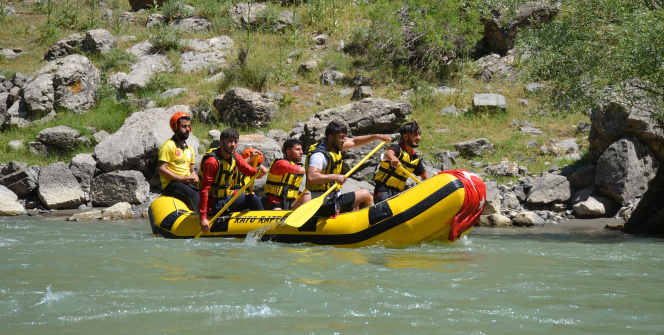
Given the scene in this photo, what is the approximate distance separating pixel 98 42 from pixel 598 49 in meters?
13.2

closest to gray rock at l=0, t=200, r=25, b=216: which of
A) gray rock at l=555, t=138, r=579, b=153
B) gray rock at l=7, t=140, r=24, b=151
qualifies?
gray rock at l=7, t=140, r=24, b=151

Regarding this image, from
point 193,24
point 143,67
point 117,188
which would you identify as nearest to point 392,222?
point 117,188

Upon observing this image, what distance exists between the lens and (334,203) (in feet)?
20.0

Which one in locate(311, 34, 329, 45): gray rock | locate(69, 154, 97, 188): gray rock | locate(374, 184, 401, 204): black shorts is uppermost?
locate(311, 34, 329, 45): gray rock

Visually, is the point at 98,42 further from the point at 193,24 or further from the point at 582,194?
the point at 582,194

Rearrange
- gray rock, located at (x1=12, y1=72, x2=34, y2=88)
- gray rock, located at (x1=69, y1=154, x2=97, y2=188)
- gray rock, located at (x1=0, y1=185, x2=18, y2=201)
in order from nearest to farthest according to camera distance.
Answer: gray rock, located at (x1=0, y1=185, x2=18, y2=201) < gray rock, located at (x1=69, y1=154, x2=97, y2=188) < gray rock, located at (x1=12, y1=72, x2=34, y2=88)

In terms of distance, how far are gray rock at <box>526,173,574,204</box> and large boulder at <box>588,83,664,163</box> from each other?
36.7 inches

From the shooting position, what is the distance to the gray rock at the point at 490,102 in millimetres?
13031

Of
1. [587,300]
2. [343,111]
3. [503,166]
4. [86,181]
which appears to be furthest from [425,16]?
[587,300]

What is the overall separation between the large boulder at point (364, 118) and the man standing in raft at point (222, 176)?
4801 millimetres

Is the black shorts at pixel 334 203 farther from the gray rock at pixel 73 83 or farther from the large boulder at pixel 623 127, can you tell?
the gray rock at pixel 73 83

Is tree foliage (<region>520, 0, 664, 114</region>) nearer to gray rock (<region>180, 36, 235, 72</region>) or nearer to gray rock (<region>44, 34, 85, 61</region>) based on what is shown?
gray rock (<region>180, 36, 235, 72</region>)

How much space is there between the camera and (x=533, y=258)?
5410 millimetres

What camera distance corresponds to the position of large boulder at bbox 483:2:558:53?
1526 centimetres
